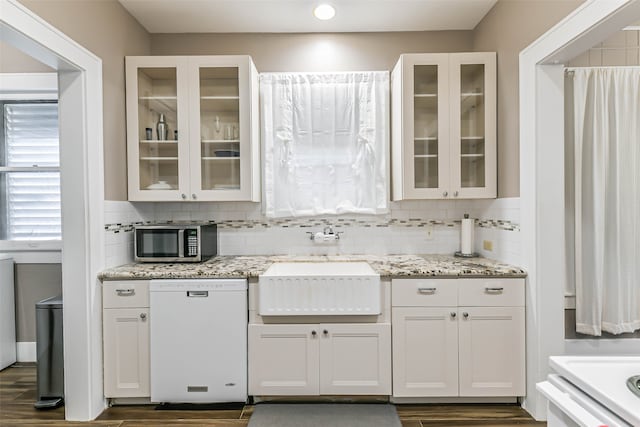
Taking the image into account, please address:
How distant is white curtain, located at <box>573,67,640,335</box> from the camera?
98.6 inches

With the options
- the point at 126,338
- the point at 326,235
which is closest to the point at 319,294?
the point at 326,235

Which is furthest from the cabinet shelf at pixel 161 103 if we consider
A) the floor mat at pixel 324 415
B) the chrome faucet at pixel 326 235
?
the floor mat at pixel 324 415

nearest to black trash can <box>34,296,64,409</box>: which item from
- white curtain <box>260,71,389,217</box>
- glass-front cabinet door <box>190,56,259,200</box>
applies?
glass-front cabinet door <box>190,56,259,200</box>

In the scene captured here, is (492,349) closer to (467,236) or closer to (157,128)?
(467,236)

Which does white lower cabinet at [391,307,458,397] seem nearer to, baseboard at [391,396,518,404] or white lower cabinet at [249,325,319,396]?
baseboard at [391,396,518,404]

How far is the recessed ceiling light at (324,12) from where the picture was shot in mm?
2689

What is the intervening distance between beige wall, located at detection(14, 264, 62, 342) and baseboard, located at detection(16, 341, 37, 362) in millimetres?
47

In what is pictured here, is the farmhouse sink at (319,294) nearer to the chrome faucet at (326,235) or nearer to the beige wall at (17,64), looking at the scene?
the chrome faucet at (326,235)

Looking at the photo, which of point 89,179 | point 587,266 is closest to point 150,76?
point 89,179

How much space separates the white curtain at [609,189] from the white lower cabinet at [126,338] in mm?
2848

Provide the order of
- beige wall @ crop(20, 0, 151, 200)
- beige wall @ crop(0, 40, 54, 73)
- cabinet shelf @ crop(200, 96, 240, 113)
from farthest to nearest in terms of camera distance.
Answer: beige wall @ crop(0, 40, 54, 73) → cabinet shelf @ crop(200, 96, 240, 113) → beige wall @ crop(20, 0, 151, 200)

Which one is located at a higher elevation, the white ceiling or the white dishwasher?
the white ceiling

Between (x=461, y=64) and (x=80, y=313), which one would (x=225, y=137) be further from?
(x=461, y=64)

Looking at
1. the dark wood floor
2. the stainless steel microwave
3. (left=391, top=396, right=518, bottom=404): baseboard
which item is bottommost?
the dark wood floor
